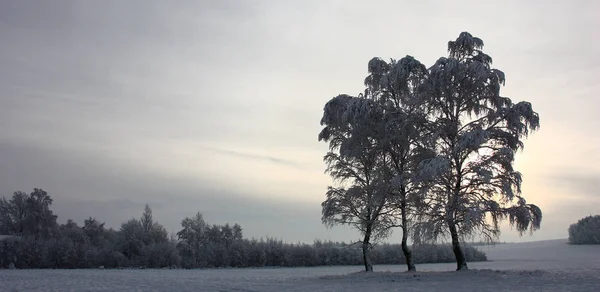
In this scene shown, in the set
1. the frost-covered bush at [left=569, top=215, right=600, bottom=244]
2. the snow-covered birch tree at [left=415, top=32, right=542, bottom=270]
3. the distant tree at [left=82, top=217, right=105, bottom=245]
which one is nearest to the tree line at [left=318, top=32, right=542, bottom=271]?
the snow-covered birch tree at [left=415, top=32, right=542, bottom=270]

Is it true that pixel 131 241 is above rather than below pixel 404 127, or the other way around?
below

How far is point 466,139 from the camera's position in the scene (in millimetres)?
27375

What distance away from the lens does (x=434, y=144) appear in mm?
31078

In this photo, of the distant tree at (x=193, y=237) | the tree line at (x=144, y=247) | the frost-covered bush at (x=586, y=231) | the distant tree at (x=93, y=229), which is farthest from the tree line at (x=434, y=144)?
the frost-covered bush at (x=586, y=231)

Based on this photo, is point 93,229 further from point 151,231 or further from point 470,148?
point 470,148

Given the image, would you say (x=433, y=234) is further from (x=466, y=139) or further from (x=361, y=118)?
(x=361, y=118)

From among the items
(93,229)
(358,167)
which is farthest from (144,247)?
(358,167)

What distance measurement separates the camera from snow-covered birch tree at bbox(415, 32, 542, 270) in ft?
91.8

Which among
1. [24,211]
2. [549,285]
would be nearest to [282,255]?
[24,211]

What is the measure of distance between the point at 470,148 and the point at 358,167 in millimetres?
10622

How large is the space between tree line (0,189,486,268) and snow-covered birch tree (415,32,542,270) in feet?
107

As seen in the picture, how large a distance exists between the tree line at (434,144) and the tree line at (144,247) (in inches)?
1105

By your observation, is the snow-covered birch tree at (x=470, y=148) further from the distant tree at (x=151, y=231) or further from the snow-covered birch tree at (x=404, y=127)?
the distant tree at (x=151, y=231)

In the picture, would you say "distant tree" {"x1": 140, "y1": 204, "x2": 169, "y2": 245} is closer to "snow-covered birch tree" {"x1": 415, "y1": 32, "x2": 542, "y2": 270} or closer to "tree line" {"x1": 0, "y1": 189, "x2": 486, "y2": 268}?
"tree line" {"x1": 0, "y1": 189, "x2": 486, "y2": 268}
